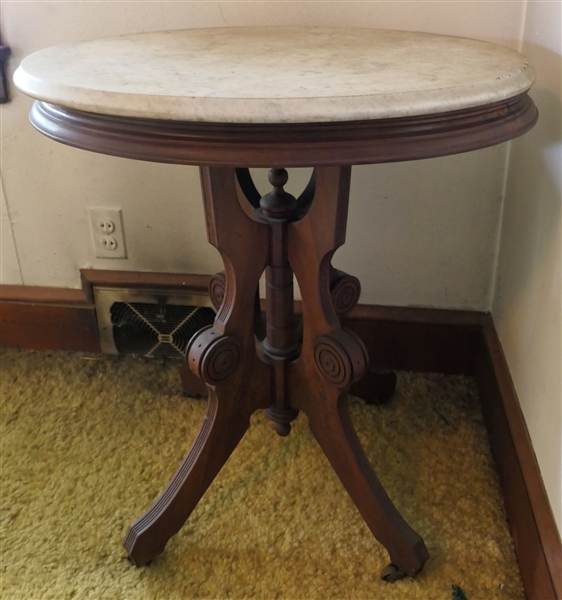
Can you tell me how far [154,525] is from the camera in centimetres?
93

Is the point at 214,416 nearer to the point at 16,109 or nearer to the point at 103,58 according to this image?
the point at 103,58

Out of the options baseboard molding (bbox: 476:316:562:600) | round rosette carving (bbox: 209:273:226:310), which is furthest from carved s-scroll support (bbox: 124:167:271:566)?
baseboard molding (bbox: 476:316:562:600)

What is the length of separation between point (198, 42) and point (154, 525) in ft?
2.32

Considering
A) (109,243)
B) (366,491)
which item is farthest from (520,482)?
(109,243)

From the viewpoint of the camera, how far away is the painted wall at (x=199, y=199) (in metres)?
1.11

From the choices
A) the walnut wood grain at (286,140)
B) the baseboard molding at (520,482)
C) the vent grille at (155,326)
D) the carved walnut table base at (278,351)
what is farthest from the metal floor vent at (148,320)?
the walnut wood grain at (286,140)

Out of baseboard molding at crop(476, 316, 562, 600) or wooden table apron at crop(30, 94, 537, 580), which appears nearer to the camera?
wooden table apron at crop(30, 94, 537, 580)

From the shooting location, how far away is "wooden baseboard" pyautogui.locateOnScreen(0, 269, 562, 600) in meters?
1.07

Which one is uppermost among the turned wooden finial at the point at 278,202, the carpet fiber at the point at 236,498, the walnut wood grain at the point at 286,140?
the walnut wood grain at the point at 286,140

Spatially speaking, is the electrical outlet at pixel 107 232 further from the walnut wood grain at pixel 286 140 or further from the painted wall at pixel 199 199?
the walnut wood grain at pixel 286 140

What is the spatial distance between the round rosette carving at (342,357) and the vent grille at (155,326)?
56cm

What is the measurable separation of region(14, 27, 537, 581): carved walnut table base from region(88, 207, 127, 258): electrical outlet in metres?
0.39

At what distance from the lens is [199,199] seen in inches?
50.6

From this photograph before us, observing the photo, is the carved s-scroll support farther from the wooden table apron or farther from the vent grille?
the vent grille
